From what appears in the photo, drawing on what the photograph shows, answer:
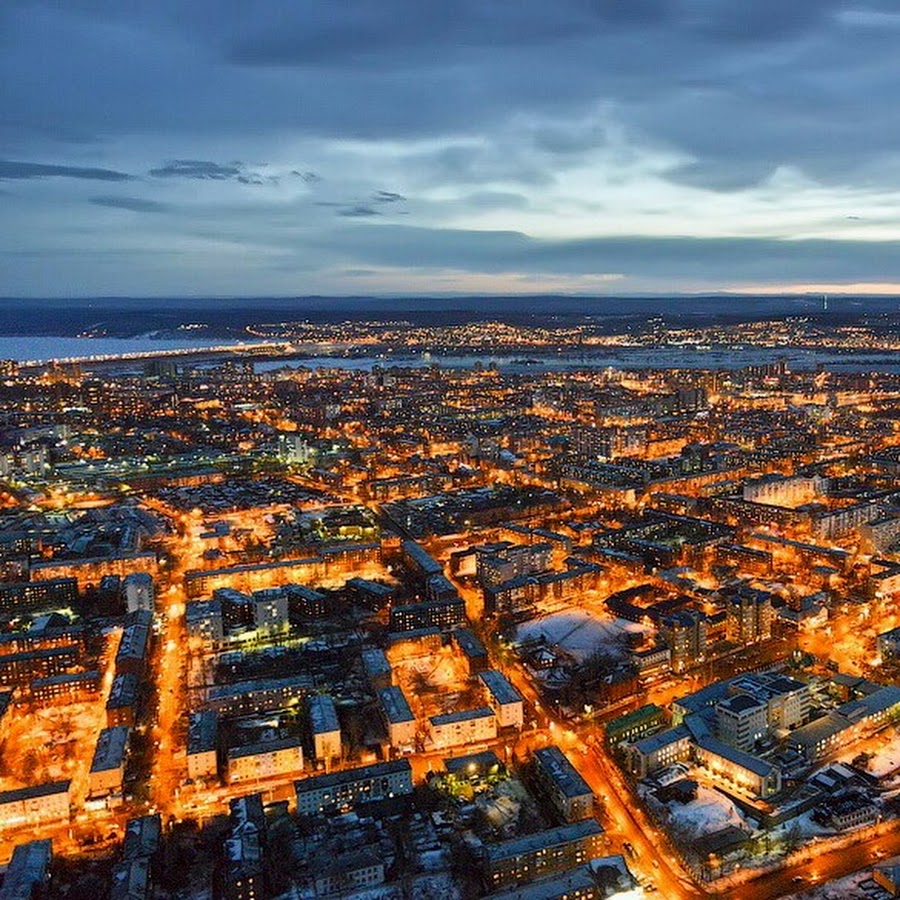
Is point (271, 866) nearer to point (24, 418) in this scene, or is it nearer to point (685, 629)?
point (685, 629)

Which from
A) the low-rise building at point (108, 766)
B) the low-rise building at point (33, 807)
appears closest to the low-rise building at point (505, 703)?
the low-rise building at point (108, 766)

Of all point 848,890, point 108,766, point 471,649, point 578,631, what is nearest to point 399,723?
point 471,649

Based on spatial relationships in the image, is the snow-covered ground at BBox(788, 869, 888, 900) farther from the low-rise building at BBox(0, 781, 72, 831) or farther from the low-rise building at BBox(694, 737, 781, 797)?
the low-rise building at BBox(0, 781, 72, 831)

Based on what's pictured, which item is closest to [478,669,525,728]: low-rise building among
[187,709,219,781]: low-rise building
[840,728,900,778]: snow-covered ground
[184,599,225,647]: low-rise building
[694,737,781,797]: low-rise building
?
[694,737,781,797]: low-rise building

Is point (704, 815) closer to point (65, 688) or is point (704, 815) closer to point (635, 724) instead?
point (635, 724)

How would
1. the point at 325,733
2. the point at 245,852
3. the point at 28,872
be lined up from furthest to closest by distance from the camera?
the point at 325,733
the point at 245,852
the point at 28,872

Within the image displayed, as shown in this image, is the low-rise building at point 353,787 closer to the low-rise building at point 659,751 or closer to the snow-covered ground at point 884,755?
the low-rise building at point 659,751

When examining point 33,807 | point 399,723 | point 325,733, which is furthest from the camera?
point 399,723

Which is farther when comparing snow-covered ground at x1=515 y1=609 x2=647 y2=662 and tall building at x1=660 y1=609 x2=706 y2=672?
snow-covered ground at x1=515 y1=609 x2=647 y2=662

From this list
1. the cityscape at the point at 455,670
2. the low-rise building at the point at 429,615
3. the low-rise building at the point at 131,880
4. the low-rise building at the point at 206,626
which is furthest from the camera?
the low-rise building at the point at 429,615
